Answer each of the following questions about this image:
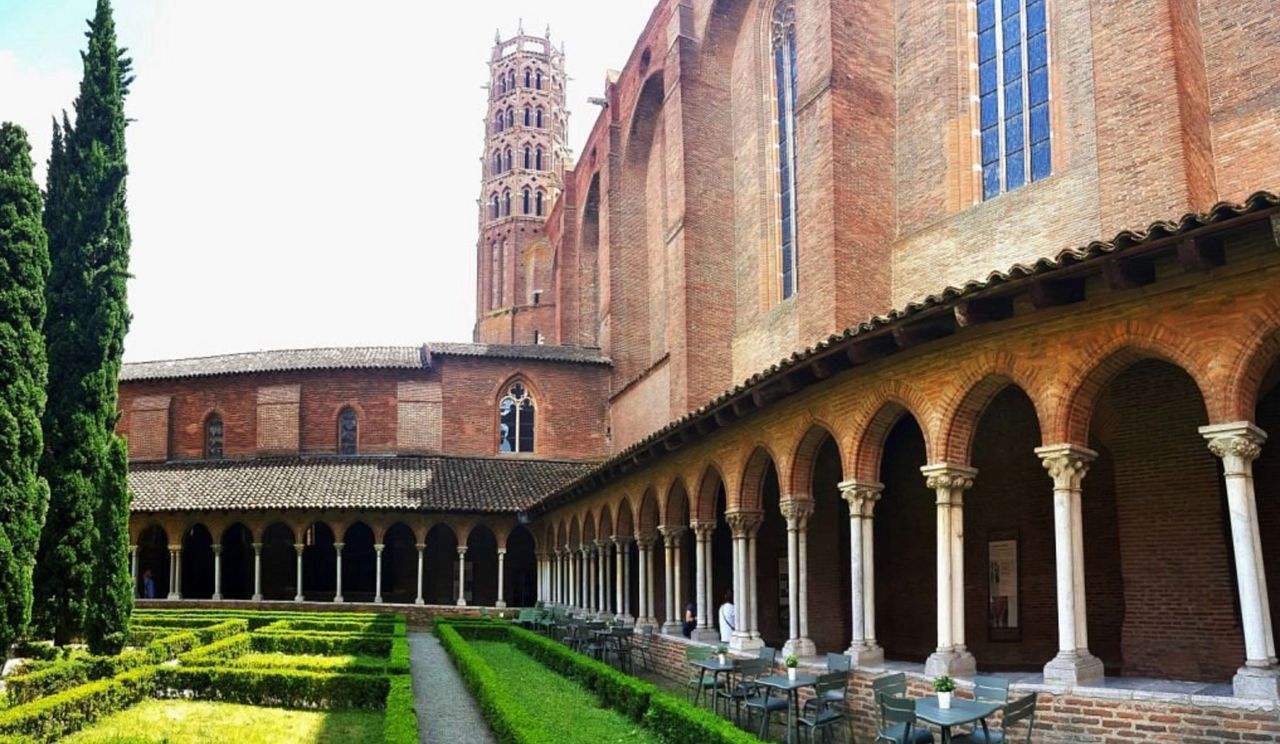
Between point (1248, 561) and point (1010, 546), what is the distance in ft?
22.9

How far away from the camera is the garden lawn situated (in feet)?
40.7

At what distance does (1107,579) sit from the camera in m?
14.1

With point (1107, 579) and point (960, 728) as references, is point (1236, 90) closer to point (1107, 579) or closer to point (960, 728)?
point (1107, 579)

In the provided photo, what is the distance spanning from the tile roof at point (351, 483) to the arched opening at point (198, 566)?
2.40 meters

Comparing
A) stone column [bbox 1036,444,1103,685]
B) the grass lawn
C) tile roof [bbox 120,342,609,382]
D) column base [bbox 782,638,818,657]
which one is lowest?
the grass lawn

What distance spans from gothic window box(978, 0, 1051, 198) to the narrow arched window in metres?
6.03

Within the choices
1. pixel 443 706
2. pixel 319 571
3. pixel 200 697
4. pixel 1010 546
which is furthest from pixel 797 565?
pixel 319 571

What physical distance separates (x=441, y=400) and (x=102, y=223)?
2222 centimetres

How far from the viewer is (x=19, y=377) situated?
1289 cm

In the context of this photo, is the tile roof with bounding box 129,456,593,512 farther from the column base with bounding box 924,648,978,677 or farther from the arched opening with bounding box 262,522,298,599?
the column base with bounding box 924,648,978,677

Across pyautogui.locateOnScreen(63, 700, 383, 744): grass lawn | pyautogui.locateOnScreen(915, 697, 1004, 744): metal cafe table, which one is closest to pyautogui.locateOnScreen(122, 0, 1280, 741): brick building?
pyautogui.locateOnScreen(915, 697, 1004, 744): metal cafe table

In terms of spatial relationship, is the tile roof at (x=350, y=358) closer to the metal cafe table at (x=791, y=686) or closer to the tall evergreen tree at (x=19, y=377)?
the tall evergreen tree at (x=19, y=377)

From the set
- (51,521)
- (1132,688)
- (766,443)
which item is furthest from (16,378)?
(1132,688)

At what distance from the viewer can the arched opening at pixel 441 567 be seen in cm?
3741
